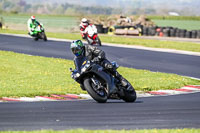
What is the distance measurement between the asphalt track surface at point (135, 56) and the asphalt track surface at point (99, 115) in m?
7.80

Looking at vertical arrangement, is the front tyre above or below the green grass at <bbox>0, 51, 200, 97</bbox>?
above

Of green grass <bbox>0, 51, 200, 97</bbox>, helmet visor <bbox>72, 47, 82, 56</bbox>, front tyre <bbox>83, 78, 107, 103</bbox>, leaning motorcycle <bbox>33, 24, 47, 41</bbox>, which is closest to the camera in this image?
front tyre <bbox>83, 78, 107, 103</bbox>

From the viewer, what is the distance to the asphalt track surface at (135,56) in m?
20.8

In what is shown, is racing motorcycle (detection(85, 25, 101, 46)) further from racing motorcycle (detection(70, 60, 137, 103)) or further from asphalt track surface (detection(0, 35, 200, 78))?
racing motorcycle (detection(70, 60, 137, 103))

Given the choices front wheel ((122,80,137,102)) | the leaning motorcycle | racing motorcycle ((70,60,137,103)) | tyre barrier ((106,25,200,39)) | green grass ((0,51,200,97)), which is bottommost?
tyre barrier ((106,25,200,39))

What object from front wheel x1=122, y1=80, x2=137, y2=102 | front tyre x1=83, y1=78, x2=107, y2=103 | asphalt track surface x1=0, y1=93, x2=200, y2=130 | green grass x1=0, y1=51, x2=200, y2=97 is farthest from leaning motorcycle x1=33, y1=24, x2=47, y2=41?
front tyre x1=83, y1=78, x2=107, y2=103

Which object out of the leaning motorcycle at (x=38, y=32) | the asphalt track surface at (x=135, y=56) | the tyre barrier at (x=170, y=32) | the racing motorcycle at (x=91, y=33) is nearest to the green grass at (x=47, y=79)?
the asphalt track surface at (x=135, y=56)

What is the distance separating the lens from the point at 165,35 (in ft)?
149

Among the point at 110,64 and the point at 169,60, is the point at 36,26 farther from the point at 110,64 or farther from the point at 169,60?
the point at 110,64

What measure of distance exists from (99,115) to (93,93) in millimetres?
1456

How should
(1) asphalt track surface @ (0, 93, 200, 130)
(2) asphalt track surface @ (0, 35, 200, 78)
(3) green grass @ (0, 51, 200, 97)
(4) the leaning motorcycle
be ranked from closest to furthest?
(1) asphalt track surface @ (0, 93, 200, 130)
(3) green grass @ (0, 51, 200, 97)
(2) asphalt track surface @ (0, 35, 200, 78)
(4) the leaning motorcycle

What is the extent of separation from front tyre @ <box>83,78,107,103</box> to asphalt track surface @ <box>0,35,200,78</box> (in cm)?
790

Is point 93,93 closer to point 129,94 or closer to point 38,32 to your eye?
point 129,94

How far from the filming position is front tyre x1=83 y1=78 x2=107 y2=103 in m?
11.2
